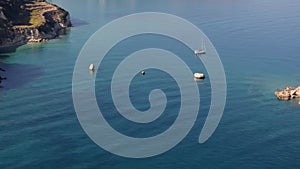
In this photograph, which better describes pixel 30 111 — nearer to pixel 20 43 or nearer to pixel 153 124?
pixel 153 124

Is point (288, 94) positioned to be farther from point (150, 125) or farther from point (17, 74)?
point (17, 74)

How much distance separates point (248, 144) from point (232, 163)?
31.5 ft

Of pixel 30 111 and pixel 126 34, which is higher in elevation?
pixel 126 34

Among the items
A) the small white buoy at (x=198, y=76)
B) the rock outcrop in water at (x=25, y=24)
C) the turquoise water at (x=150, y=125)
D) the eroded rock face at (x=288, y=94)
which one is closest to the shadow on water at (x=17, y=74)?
the turquoise water at (x=150, y=125)

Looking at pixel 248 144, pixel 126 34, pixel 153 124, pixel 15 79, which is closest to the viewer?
pixel 248 144

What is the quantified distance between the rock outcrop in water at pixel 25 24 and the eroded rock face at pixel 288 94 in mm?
96613

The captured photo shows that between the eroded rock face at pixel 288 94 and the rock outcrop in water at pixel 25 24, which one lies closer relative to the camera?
the eroded rock face at pixel 288 94

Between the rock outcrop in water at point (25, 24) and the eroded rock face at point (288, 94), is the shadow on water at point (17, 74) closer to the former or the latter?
the rock outcrop in water at point (25, 24)

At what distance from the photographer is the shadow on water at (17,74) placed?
12600 centimetres

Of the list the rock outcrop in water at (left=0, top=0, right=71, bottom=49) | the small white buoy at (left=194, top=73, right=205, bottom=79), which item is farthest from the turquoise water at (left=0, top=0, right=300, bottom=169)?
the rock outcrop in water at (left=0, top=0, right=71, bottom=49)

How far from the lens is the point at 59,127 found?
322ft

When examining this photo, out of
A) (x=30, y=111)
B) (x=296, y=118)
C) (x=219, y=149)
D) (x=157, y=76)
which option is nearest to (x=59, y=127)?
(x=30, y=111)

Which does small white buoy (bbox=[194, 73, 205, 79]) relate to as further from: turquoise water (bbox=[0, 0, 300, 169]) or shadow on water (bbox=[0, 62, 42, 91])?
shadow on water (bbox=[0, 62, 42, 91])

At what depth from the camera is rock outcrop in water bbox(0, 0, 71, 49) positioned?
167750mm
